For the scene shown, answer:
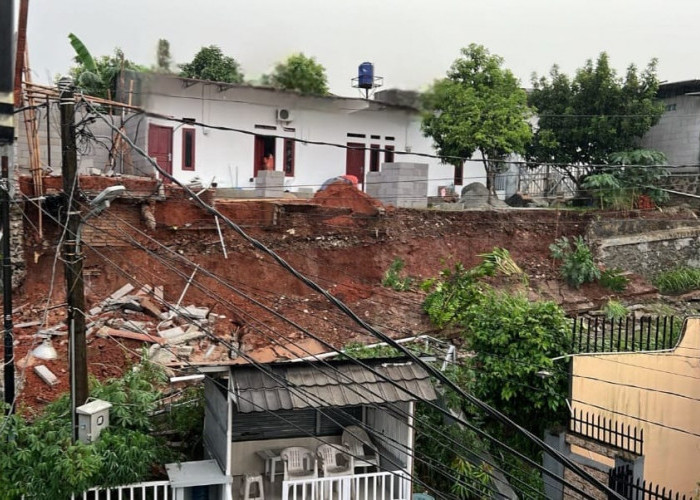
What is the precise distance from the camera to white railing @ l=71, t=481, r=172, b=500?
9.61 meters

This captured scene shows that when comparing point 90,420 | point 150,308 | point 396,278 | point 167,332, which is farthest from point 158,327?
point 396,278

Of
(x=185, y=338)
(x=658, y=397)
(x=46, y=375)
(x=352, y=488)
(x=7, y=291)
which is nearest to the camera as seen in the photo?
(x=7, y=291)

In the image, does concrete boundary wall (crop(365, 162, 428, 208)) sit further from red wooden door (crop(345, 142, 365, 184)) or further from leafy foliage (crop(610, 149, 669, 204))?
leafy foliage (crop(610, 149, 669, 204))

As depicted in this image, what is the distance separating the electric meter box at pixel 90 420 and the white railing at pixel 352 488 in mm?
2893

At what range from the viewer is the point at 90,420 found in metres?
9.15

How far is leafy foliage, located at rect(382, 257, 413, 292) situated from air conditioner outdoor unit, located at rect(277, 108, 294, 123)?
7.21 metres

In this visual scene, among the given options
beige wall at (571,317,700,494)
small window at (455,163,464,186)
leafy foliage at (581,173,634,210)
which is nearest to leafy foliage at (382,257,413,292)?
beige wall at (571,317,700,494)

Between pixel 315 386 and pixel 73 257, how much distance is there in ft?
12.7

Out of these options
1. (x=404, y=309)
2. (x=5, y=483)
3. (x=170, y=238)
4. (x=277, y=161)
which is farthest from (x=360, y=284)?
(x=5, y=483)

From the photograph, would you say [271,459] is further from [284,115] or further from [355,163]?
[355,163]

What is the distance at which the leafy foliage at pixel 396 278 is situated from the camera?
1842 cm

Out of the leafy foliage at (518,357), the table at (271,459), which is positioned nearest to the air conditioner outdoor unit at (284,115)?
the leafy foliage at (518,357)

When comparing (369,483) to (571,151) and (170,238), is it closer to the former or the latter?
(170,238)

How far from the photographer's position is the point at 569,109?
24906 mm
